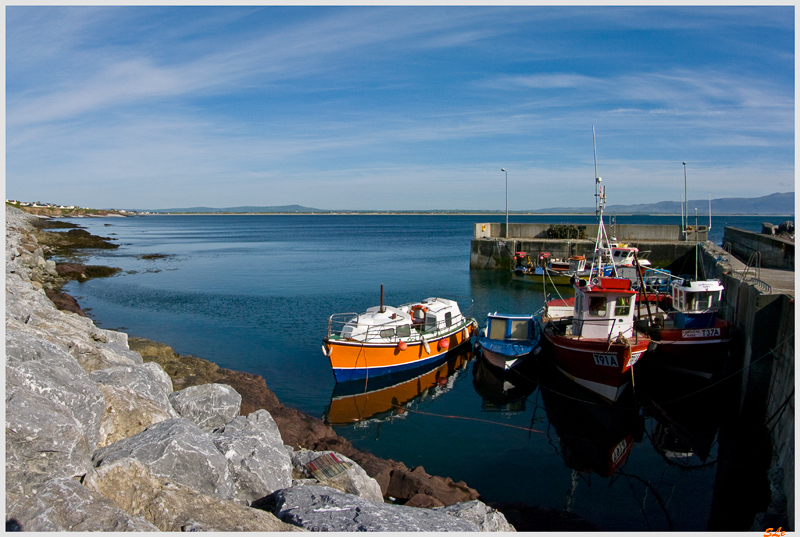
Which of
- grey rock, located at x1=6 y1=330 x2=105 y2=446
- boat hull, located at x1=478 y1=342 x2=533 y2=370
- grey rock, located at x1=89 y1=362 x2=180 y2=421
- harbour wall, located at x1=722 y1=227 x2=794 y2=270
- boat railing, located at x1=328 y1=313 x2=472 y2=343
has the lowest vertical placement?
boat hull, located at x1=478 y1=342 x2=533 y2=370

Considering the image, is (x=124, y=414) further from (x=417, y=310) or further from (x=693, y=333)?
(x=693, y=333)

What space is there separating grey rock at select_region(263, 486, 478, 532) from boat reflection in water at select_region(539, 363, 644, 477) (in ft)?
24.4

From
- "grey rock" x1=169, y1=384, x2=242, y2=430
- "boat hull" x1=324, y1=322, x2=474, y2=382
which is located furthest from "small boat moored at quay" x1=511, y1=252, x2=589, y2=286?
"grey rock" x1=169, y1=384, x2=242, y2=430

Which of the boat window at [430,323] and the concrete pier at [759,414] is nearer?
the concrete pier at [759,414]

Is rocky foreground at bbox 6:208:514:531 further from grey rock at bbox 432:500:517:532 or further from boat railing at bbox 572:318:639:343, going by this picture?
boat railing at bbox 572:318:639:343

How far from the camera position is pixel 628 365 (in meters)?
16.6

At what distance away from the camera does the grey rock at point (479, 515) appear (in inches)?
320

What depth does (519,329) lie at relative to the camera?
70.2 ft

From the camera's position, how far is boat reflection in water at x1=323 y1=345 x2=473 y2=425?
17.0 metres

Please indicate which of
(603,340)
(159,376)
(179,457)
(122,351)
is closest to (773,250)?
(603,340)

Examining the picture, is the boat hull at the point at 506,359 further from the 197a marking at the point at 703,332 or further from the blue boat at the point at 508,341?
the 197a marking at the point at 703,332

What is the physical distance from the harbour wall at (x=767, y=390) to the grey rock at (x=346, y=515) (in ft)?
22.7

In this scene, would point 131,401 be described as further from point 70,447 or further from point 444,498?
point 444,498

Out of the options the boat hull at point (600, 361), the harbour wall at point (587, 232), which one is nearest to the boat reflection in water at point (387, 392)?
the boat hull at point (600, 361)
